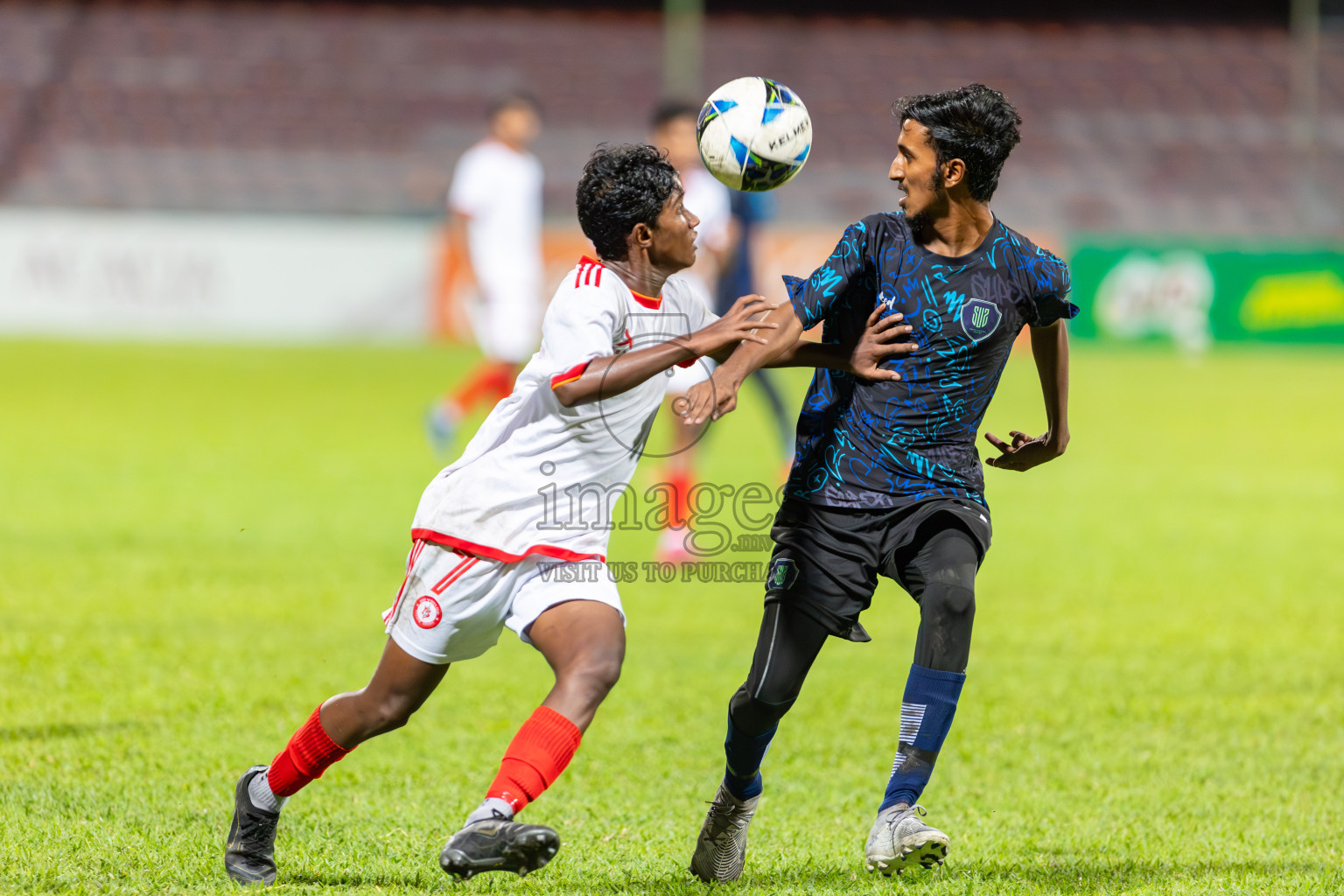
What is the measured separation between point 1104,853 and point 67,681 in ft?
12.7

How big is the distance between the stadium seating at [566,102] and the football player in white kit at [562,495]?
2384 centimetres

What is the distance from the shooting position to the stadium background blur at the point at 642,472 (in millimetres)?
4422

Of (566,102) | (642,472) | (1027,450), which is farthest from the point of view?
(566,102)

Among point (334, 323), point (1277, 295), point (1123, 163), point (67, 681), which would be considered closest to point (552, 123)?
point (334, 323)

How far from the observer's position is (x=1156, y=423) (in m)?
15.4

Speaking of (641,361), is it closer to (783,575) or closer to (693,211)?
(783,575)

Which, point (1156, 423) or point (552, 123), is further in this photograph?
point (552, 123)

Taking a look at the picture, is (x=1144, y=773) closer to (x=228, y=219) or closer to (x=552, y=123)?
(x=228, y=219)

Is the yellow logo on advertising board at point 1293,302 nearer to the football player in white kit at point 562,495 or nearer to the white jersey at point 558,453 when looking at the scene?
the football player in white kit at point 562,495

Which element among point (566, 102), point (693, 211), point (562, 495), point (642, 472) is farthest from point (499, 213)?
point (566, 102)

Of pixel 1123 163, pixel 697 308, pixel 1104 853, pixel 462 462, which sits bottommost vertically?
pixel 1104 853

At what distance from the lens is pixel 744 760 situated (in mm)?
3799

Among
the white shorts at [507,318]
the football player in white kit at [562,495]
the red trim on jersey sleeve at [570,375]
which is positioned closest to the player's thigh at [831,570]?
the football player in white kit at [562,495]

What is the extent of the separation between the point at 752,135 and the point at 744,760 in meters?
1.63
